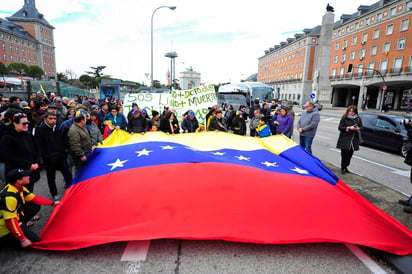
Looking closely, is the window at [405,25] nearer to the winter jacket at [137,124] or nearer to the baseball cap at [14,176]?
the winter jacket at [137,124]

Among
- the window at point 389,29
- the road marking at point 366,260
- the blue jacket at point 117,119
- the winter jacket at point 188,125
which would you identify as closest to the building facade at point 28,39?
the blue jacket at point 117,119

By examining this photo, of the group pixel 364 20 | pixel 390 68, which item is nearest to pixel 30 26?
pixel 364 20

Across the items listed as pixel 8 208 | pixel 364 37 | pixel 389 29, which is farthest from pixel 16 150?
pixel 364 37

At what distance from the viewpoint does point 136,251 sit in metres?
2.96

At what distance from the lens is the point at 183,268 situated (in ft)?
8.93

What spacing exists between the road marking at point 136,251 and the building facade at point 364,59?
2857 cm

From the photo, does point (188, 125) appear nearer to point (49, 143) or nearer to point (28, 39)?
point (49, 143)

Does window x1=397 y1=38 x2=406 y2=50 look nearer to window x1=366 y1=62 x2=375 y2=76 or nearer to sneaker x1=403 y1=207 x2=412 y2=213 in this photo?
window x1=366 y1=62 x2=375 y2=76

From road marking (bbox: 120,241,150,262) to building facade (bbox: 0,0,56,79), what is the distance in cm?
9214

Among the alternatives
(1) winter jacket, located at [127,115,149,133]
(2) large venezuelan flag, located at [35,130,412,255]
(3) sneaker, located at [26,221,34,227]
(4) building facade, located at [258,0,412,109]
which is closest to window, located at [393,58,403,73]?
(4) building facade, located at [258,0,412,109]

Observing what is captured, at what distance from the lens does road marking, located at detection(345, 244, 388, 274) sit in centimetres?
277

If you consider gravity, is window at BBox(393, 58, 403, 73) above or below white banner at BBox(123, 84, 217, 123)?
above

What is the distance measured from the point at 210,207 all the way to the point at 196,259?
623mm

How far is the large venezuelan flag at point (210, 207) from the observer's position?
112 inches
